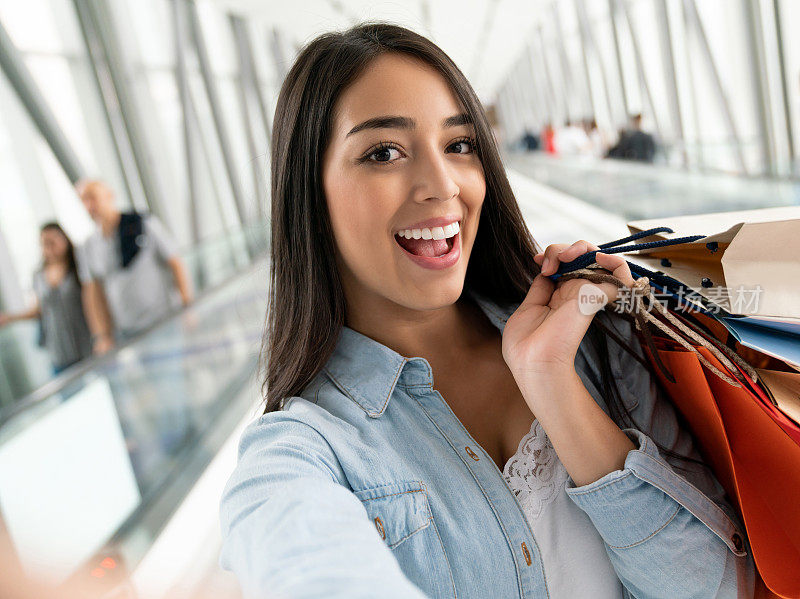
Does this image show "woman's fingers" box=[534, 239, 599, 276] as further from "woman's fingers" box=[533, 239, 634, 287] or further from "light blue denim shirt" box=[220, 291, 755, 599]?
"light blue denim shirt" box=[220, 291, 755, 599]

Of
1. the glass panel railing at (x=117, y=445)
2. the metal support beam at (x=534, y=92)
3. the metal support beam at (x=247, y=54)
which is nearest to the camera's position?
the glass panel railing at (x=117, y=445)

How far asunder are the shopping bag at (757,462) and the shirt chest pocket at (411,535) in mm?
494

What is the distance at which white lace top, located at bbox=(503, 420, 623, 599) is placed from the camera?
1212mm

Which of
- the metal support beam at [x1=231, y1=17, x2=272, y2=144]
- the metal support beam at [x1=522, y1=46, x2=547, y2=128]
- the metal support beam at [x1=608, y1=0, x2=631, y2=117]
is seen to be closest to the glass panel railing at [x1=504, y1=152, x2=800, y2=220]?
the metal support beam at [x1=608, y1=0, x2=631, y2=117]

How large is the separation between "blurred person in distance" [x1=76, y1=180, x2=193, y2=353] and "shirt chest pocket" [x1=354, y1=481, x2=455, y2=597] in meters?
4.54

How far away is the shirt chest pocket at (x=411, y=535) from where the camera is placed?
41.8 inches

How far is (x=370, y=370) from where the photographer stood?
1326mm

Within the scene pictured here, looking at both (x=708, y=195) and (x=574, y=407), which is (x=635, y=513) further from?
(x=708, y=195)

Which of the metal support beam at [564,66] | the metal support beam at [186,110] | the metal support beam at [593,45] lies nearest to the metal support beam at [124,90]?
the metal support beam at [186,110]

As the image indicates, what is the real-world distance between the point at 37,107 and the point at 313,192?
5.65 m

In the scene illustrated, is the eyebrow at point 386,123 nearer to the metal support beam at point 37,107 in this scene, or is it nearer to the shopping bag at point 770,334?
the shopping bag at point 770,334

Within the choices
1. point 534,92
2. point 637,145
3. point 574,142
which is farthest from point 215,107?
point 534,92

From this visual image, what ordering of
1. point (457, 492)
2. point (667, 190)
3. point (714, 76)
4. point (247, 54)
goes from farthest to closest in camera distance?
point (247, 54), point (714, 76), point (667, 190), point (457, 492)

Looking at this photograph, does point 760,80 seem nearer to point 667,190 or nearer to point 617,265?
point 667,190
